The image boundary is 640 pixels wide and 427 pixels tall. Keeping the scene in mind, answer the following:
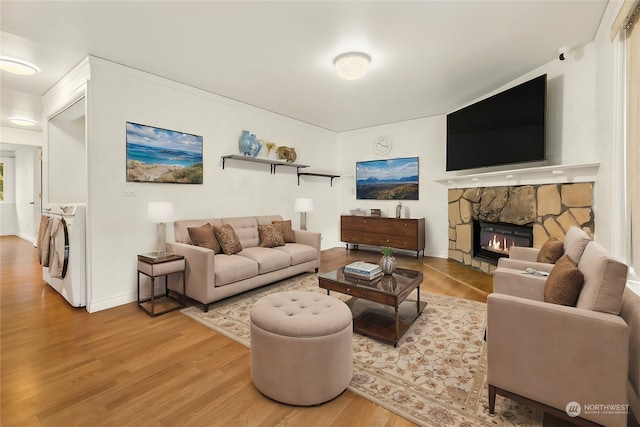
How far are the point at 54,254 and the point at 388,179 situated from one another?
534cm

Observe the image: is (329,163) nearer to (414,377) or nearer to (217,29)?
(217,29)

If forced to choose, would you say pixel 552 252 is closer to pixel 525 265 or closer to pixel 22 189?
pixel 525 265

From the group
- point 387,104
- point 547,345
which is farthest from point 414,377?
point 387,104

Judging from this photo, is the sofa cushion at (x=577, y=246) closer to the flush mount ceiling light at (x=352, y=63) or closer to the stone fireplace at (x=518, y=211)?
the stone fireplace at (x=518, y=211)

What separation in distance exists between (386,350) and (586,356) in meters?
1.24

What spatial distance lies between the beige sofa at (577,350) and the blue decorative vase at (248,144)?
3779 mm

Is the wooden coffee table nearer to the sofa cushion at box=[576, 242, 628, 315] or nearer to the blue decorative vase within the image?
the sofa cushion at box=[576, 242, 628, 315]

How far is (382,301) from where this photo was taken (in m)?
2.33

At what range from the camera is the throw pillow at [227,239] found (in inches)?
141

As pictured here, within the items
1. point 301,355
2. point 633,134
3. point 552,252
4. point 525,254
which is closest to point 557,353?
point 301,355

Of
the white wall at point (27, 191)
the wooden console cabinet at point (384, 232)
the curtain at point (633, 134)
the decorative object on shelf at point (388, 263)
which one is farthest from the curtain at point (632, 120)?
the white wall at point (27, 191)

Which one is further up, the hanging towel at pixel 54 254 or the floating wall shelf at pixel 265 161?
the floating wall shelf at pixel 265 161

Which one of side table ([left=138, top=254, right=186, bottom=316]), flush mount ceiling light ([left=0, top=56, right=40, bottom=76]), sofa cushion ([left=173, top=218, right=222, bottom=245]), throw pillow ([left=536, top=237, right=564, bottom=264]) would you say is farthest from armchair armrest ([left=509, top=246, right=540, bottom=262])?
flush mount ceiling light ([left=0, top=56, right=40, bottom=76])

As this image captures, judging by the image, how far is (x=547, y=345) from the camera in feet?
4.56
